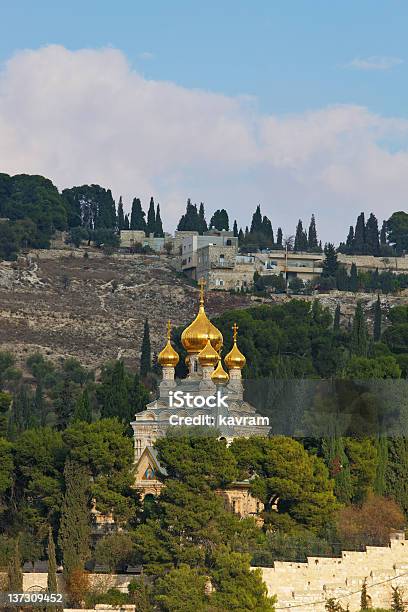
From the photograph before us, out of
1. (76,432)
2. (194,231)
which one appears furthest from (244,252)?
(76,432)

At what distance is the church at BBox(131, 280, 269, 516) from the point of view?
3093 inches

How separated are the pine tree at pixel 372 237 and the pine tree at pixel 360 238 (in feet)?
0.95

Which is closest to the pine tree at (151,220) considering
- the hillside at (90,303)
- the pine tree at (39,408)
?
the hillside at (90,303)

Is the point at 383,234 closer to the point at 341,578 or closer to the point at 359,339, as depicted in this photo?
the point at 359,339

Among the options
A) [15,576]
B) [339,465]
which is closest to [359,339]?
[339,465]

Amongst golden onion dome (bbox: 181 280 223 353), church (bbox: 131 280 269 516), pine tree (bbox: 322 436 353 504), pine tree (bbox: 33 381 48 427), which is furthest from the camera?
pine tree (bbox: 33 381 48 427)

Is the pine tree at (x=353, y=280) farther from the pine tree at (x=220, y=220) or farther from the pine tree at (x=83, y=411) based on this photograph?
the pine tree at (x=83, y=411)

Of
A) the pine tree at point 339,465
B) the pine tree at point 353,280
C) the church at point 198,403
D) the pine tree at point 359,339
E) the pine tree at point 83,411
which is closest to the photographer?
the pine tree at point 339,465

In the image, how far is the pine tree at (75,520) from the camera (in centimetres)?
6694

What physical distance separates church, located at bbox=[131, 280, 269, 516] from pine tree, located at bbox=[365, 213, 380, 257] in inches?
3301

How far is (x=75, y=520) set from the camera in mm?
68375

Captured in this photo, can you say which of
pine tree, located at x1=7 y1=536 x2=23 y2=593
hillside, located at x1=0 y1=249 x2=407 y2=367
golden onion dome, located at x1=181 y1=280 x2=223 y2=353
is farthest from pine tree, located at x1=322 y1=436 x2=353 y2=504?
hillside, located at x1=0 y1=249 x2=407 y2=367

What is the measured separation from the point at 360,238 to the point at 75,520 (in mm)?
106265

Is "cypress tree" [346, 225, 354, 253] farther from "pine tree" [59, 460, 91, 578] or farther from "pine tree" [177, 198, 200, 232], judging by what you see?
"pine tree" [59, 460, 91, 578]
